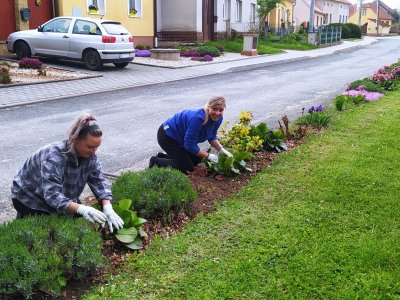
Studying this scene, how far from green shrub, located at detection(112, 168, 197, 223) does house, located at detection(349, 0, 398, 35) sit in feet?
325

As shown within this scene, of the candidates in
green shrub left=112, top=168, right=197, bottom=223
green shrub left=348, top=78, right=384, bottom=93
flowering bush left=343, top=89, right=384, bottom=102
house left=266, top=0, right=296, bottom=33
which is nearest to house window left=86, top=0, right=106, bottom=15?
green shrub left=348, top=78, right=384, bottom=93

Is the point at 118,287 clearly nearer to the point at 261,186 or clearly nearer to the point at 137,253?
the point at 137,253

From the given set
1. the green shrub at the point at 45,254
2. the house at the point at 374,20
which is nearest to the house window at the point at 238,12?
the green shrub at the point at 45,254

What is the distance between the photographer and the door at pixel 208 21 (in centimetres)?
3256

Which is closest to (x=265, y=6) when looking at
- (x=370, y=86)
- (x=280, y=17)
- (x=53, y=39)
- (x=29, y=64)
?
(x=280, y=17)

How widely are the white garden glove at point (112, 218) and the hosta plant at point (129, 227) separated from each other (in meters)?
0.08

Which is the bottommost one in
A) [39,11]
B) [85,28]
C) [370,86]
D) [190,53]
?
[370,86]

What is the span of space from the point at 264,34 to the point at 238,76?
23595 millimetres

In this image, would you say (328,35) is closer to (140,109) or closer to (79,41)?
(79,41)

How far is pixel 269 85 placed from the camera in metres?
15.7

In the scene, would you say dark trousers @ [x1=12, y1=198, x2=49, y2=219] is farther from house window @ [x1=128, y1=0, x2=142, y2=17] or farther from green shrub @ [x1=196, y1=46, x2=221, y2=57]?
house window @ [x1=128, y1=0, x2=142, y2=17]

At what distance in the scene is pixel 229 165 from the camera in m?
5.51

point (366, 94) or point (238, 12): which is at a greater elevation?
point (238, 12)

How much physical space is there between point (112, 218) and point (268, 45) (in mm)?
32682
